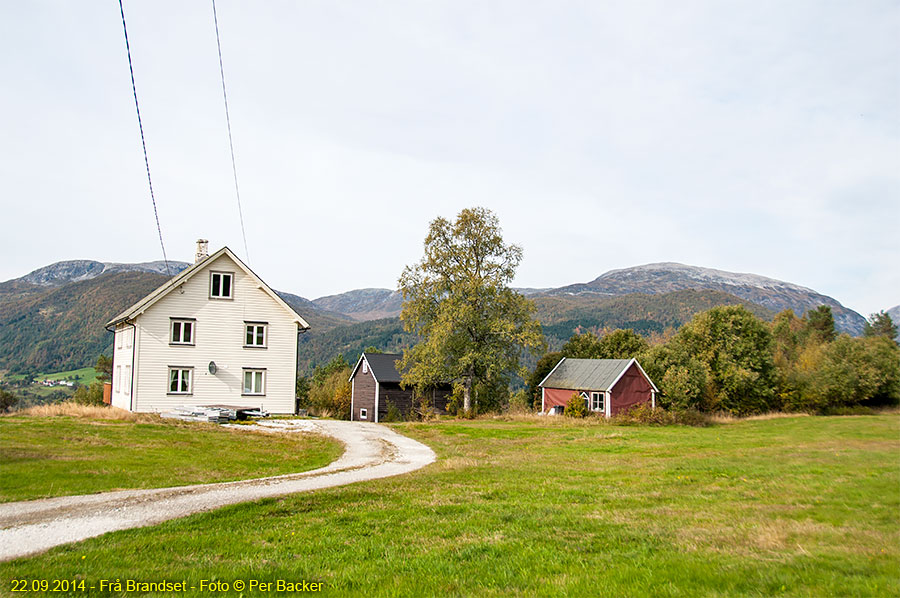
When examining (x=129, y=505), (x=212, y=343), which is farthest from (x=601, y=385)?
(x=129, y=505)

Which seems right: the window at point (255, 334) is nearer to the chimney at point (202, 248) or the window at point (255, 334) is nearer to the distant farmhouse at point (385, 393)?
the chimney at point (202, 248)

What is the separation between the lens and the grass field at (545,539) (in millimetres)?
6660

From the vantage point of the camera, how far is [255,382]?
36.0 m

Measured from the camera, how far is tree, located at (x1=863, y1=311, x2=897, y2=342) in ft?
370

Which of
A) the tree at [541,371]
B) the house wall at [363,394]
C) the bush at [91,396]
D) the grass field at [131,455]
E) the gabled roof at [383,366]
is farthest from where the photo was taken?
the tree at [541,371]

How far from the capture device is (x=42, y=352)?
5871 inches

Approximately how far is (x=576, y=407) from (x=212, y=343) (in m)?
27.1

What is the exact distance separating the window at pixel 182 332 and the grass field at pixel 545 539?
78.8ft

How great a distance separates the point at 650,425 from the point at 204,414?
98.4ft

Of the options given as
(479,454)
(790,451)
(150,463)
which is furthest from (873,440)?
(150,463)

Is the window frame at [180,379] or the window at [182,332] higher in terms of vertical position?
the window at [182,332]

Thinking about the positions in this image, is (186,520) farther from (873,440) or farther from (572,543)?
(873,440)

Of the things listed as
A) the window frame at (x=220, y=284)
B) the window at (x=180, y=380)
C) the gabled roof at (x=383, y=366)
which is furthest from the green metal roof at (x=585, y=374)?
the window at (x=180, y=380)

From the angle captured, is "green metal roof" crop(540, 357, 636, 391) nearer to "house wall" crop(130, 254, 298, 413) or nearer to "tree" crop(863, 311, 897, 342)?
"house wall" crop(130, 254, 298, 413)
